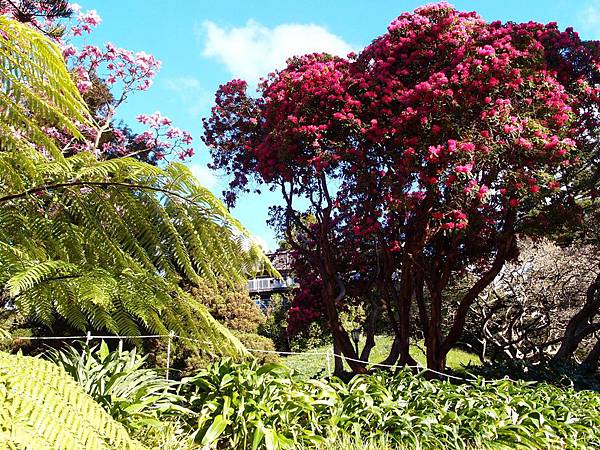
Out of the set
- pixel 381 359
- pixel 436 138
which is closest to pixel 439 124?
pixel 436 138

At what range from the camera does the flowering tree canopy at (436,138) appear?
7.14m

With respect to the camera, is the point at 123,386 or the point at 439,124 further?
the point at 439,124

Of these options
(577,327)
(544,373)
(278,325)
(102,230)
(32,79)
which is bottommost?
(544,373)

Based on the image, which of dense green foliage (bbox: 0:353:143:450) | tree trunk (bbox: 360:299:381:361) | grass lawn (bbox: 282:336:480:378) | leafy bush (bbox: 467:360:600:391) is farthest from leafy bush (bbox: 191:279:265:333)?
dense green foliage (bbox: 0:353:143:450)

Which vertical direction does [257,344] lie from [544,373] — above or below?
above

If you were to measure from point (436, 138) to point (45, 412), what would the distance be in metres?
6.88

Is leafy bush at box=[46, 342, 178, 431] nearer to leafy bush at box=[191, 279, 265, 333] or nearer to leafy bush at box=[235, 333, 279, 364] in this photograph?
leafy bush at box=[235, 333, 279, 364]

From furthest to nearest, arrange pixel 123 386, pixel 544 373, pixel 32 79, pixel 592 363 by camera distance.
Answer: pixel 592 363 < pixel 544 373 < pixel 123 386 < pixel 32 79

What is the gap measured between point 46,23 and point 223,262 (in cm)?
892

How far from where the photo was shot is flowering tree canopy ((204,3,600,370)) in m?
7.14

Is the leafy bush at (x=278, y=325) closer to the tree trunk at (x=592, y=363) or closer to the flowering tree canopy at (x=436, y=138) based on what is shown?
the flowering tree canopy at (x=436, y=138)

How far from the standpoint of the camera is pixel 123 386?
10.3 ft

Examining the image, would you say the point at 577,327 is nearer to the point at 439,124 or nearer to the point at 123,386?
the point at 439,124

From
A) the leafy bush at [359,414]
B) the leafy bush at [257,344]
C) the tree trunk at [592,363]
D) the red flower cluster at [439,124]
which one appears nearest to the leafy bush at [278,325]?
the leafy bush at [257,344]
